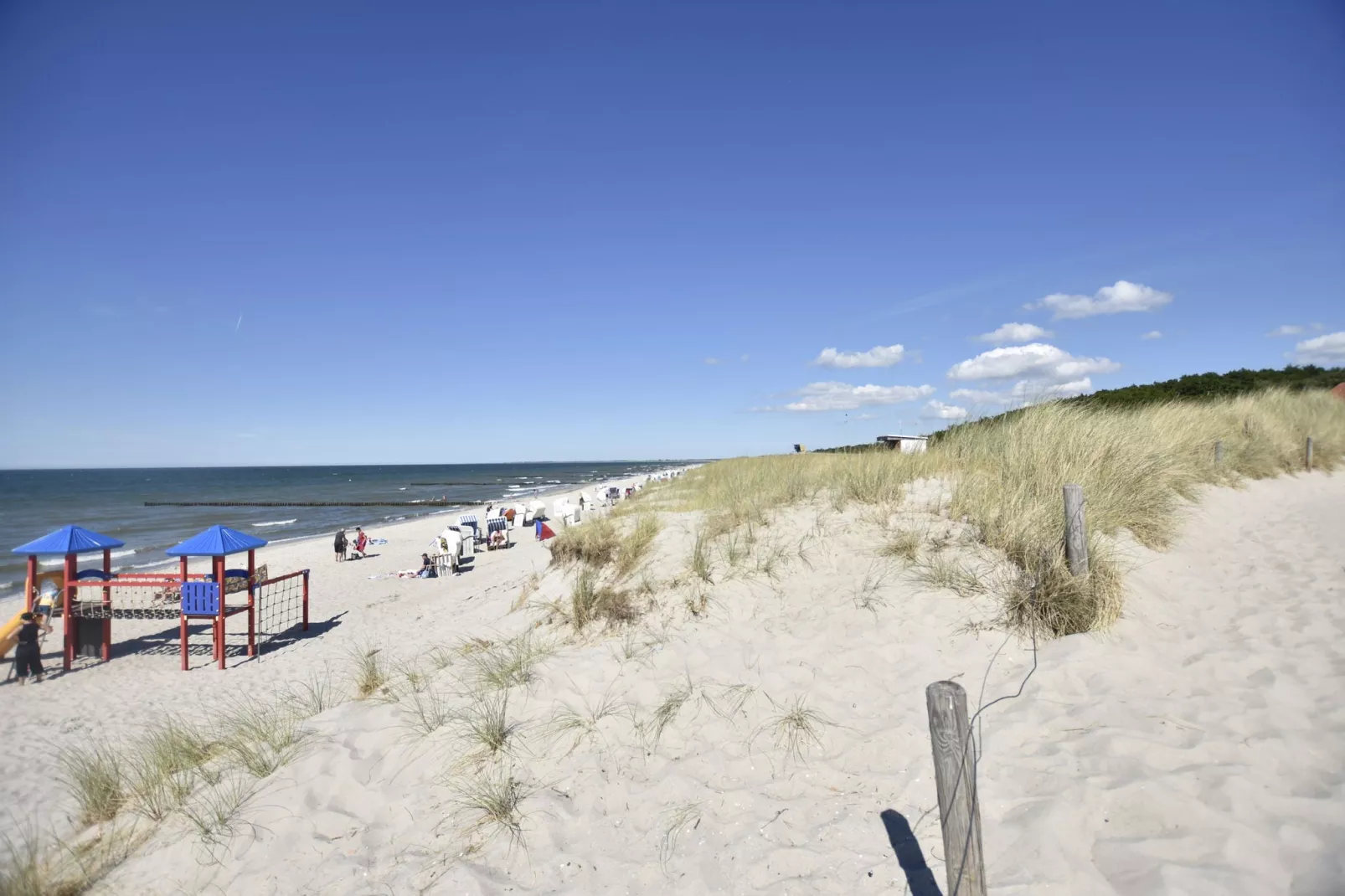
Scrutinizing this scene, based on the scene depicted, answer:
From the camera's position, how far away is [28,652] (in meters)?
9.54

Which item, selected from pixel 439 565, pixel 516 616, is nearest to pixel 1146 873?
pixel 516 616

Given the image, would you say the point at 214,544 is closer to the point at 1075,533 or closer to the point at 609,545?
the point at 609,545

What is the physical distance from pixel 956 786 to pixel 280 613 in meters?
15.3

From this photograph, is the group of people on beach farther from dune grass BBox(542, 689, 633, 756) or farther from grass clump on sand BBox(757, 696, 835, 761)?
grass clump on sand BBox(757, 696, 835, 761)

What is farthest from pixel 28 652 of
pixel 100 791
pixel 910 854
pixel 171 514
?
pixel 171 514

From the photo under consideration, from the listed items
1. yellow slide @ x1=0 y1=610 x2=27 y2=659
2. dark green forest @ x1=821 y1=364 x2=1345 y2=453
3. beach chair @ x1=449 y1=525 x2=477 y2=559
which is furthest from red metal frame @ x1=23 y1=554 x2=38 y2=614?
dark green forest @ x1=821 y1=364 x2=1345 y2=453

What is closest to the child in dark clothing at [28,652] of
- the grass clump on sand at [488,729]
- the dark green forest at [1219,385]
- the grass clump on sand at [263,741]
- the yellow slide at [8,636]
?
the yellow slide at [8,636]

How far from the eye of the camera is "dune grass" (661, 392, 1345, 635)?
5.71 m

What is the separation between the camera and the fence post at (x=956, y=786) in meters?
2.71

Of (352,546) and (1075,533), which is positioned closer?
(1075,533)

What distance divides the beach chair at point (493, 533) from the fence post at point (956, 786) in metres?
20.9

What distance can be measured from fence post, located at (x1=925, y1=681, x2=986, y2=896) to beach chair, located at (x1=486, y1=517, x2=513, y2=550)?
20869 millimetres

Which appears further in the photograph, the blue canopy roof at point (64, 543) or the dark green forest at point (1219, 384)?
the dark green forest at point (1219, 384)

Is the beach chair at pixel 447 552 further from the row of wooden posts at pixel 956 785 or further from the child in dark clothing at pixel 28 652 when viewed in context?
the row of wooden posts at pixel 956 785
